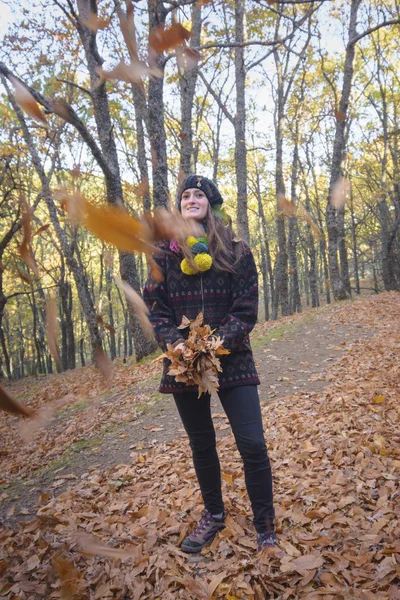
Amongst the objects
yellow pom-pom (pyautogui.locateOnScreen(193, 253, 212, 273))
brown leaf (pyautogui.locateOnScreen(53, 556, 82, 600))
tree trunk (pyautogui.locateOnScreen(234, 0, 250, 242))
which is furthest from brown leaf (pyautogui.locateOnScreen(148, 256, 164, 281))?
tree trunk (pyautogui.locateOnScreen(234, 0, 250, 242))

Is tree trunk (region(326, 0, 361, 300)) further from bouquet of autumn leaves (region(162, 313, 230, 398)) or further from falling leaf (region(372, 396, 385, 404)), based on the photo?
bouquet of autumn leaves (region(162, 313, 230, 398))

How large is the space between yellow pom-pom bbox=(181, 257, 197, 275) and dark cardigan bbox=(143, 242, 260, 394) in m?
0.04

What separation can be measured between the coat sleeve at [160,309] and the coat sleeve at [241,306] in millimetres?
303

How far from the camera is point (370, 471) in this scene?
307 centimetres

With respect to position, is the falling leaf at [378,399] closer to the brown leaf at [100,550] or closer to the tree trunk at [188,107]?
the brown leaf at [100,550]

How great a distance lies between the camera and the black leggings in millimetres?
2252

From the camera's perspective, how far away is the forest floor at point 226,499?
2.22 metres

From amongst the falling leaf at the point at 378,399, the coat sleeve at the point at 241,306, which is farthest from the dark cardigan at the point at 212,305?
the falling leaf at the point at 378,399

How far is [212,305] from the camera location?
2.42m

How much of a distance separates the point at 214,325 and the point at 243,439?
69 centimetres

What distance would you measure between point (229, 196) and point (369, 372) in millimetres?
23207

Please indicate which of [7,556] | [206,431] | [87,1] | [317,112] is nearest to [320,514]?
[206,431]

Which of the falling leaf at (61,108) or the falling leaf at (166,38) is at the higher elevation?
the falling leaf at (166,38)

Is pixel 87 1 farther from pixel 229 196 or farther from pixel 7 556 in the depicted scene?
pixel 229 196
